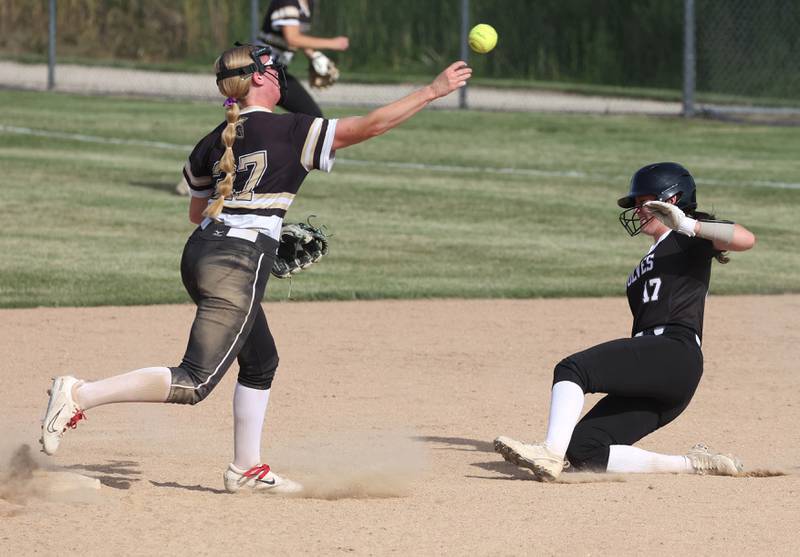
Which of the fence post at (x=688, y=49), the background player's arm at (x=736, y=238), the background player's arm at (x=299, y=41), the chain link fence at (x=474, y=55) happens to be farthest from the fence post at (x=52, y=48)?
the background player's arm at (x=736, y=238)

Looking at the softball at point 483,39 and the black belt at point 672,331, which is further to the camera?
the softball at point 483,39

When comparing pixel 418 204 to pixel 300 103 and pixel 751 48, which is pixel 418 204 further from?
pixel 751 48

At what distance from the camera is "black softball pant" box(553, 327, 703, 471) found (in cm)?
615

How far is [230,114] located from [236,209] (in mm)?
381

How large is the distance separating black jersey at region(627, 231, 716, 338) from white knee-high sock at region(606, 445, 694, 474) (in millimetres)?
559

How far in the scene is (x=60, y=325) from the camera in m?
9.84

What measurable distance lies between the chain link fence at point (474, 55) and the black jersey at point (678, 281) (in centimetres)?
1597

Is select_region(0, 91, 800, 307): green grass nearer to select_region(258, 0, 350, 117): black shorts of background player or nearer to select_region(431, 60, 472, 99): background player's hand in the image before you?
select_region(258, 0, 350, 117): black shorts of background player

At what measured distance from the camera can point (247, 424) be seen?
19.5 feet

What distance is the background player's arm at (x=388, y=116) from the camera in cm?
545

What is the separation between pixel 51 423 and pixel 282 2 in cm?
892

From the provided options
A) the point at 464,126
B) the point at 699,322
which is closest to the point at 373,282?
the point at 699,322

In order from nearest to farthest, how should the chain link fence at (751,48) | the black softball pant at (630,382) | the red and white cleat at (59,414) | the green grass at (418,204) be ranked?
the red and white cleat at (59,414) < the black softball pant at (630,382) < the green grass at (418,204) < the chain link fence at (751,48)

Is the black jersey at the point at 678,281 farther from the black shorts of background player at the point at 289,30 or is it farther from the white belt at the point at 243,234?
the black shorts of background player at the point at 289,30
